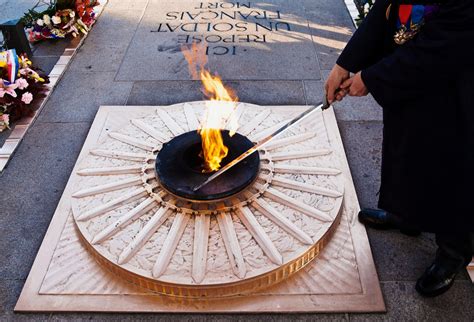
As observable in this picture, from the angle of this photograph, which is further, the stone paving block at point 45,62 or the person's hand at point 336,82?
the stone paving block at point 45,62

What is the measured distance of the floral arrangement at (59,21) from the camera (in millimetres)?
6324

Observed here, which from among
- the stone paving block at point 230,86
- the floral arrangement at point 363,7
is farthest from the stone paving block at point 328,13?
the stone paving block at point 230,86

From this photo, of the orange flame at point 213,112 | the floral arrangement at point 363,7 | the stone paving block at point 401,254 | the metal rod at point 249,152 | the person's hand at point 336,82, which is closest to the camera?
the person's hand at point 336,82

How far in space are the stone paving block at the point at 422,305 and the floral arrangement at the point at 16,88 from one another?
403cm

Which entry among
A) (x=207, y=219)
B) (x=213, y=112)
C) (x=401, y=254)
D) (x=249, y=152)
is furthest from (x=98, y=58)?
(x=401, y=254)

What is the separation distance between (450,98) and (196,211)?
6.23ft

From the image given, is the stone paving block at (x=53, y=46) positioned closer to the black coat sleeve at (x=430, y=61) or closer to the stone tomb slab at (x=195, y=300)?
the stone tomb slab at (x=195, y=300)

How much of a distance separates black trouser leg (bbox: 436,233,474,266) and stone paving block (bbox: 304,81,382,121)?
2006 millimetres

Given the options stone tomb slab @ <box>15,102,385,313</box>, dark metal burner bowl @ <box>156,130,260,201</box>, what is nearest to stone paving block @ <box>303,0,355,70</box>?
dark metal burner bowl @ <box>156,130,260,201</box>

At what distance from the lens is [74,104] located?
197 inches

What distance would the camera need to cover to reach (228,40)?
6.32 m

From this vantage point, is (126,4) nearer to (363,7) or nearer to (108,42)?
(108,42)

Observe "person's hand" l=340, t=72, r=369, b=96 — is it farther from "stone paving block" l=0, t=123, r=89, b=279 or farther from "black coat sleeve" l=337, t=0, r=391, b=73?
"stone paving block" l=0, t=123, r=89, b=279

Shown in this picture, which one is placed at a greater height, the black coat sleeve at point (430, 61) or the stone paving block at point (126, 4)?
the black coat sleeve at point (430, 61)
